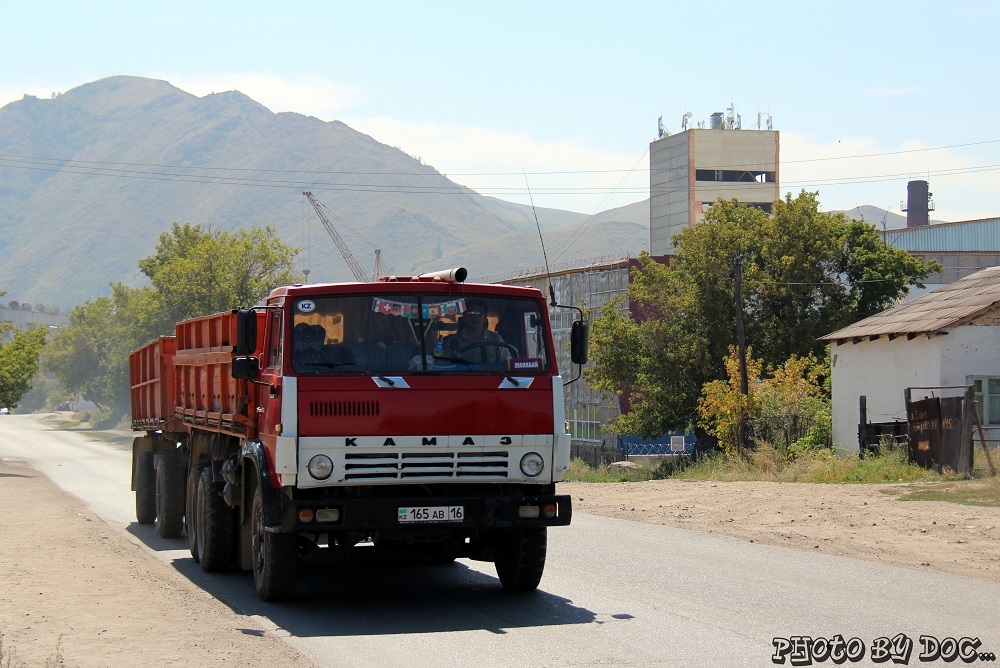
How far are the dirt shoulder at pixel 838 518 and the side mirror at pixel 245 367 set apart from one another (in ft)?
24.1

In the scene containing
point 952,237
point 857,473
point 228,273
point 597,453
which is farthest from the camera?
point 952,237

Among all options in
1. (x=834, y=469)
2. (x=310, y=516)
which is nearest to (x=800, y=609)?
(x=310, y=516)

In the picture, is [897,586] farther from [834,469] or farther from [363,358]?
[834,469]

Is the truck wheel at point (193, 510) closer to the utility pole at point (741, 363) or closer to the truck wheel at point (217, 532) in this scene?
the truck wheel at point (217, 532)

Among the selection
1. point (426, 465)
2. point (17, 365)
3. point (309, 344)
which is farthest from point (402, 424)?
point (17, 365)

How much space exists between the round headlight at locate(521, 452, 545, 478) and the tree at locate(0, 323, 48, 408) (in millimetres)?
42110

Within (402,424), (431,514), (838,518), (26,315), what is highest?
(26,315)

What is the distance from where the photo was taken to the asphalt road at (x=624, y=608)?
853 centimetres

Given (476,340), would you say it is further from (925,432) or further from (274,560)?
(925,432)

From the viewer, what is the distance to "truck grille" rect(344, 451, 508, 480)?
10.1 meters

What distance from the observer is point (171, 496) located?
57.1 feet

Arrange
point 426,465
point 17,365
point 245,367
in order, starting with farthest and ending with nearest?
point 17,365
point 245,367
point 426,465

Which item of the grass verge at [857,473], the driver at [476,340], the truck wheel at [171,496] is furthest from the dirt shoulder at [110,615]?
the grass verge at [857,473]

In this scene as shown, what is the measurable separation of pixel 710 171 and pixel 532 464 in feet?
392
